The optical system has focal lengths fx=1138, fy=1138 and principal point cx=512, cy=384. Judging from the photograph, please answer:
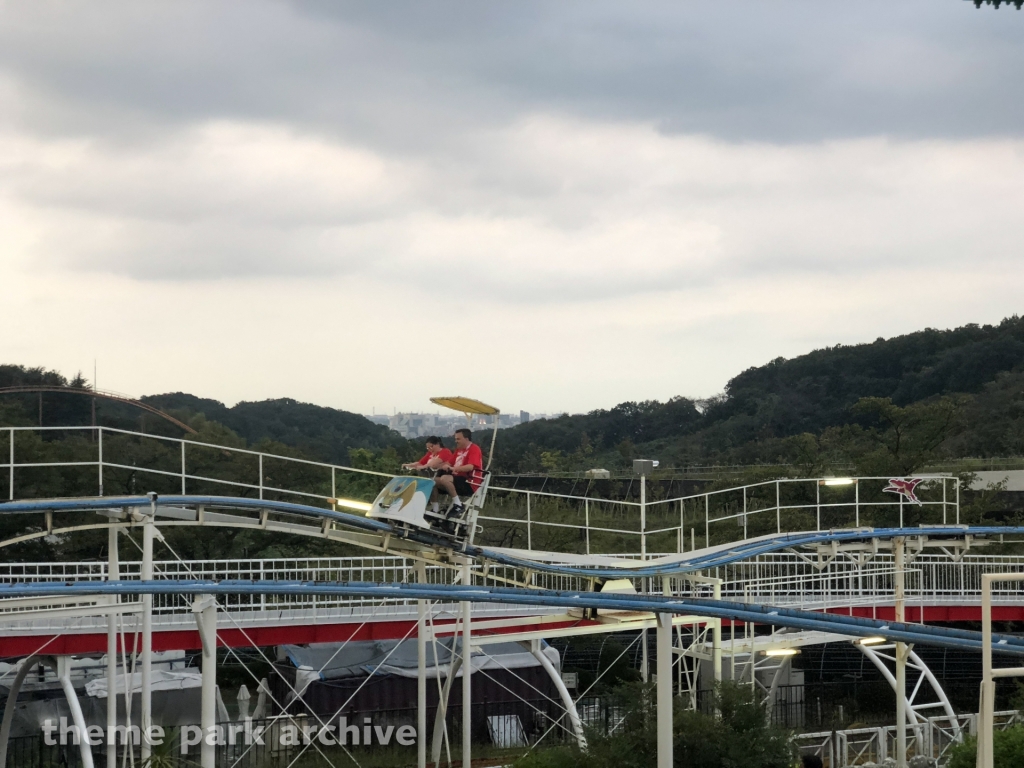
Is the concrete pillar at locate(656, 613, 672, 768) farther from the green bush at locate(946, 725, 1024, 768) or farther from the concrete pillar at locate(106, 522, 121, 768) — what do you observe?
the concrete pillar at locate(106, 522, 121, 768)

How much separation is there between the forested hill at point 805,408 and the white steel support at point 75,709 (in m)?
36.2

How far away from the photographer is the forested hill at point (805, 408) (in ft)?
171

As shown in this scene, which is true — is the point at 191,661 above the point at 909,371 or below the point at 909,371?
below

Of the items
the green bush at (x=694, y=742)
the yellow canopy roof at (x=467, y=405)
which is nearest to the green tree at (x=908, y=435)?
the yellow canopy roof at (x=467, y=405)

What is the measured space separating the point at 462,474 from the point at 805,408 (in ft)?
168

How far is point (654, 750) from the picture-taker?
461 inches

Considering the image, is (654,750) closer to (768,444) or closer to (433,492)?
(433,492)

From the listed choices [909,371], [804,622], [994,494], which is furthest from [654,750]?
[909,371]

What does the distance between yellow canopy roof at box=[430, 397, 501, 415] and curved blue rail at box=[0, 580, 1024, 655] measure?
3.68m

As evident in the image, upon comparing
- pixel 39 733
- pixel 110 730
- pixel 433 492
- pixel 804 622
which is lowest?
pixel 39 733

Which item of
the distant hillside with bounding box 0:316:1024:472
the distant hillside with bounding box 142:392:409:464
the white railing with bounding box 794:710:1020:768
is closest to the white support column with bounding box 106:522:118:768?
the white railing with bounding box 794:710:1020:768

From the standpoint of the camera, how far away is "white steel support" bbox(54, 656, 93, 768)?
1452cm

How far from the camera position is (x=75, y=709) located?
51.5 ft

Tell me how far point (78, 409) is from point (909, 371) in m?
42.6
